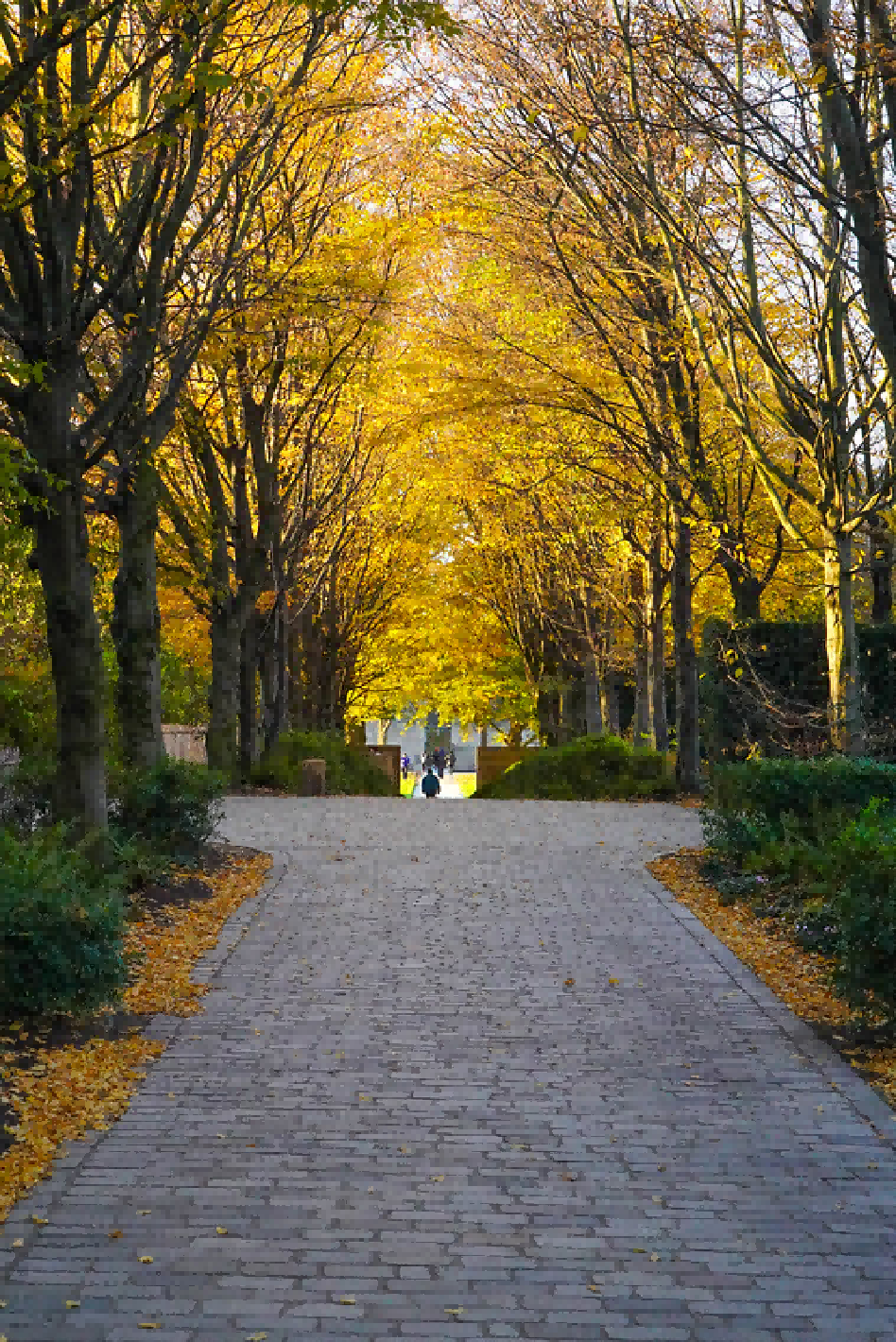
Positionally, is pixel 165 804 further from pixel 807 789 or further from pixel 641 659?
pixel 641 659

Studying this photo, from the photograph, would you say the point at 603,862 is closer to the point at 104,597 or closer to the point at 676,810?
the point at 676,810

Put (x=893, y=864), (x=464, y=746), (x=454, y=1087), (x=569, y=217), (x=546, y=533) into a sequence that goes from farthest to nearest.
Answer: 1. (x=464, y=746)
2. (x=546, y=533)
3. (x=569, y=217)
4. (x=893, y=864)
5. (x=454, y=1087)

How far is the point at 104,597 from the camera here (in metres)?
28.4

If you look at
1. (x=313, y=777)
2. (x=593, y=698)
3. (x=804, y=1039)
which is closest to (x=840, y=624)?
(x=804, y=1039)

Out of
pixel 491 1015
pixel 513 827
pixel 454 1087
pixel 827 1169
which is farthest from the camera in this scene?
pixel 513 827

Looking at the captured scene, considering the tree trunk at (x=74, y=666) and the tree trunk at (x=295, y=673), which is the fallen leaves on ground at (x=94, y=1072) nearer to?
the tree trunk at (x=74, y=666)

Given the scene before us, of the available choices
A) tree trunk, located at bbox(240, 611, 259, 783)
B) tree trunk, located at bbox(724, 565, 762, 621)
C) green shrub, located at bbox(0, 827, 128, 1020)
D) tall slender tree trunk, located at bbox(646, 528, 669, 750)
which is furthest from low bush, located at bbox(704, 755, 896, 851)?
tree trunk, located at bbox(240, 611, 259, 783)

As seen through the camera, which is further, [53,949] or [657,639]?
[657,639]

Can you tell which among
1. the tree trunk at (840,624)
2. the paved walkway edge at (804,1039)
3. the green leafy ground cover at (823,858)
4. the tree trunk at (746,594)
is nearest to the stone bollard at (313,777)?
the tree trunk at (746,594)

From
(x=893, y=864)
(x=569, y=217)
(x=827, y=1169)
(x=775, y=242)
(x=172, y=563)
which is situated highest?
(x=569, y=217)

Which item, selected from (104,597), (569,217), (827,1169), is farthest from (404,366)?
(827,1169)

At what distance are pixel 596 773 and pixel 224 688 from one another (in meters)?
6.42

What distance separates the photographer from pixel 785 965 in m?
9.93

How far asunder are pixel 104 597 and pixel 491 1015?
69.5 feet
